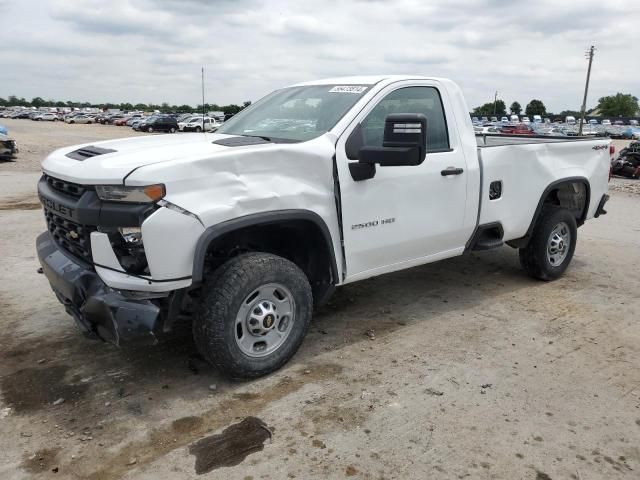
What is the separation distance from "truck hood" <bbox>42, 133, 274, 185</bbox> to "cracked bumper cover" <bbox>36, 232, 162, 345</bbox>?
572 mm

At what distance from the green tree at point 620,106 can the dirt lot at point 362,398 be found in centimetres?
12580

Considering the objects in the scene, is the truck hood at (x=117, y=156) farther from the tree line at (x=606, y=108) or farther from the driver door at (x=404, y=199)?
the tree line at (x=606, y=108)

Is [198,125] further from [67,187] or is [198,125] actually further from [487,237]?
[67,187]

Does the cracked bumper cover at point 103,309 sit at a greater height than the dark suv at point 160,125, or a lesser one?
greater

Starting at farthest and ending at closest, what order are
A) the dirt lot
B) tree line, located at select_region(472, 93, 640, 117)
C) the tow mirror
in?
tree line, located at select_region(472, 93, 640, 117), the tow mirror, the dirt lot

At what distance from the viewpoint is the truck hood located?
3156mm

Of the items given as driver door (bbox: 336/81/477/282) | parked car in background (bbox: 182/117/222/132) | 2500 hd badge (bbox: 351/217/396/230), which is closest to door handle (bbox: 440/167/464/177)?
driver door (bbox: 336/81/477/282)

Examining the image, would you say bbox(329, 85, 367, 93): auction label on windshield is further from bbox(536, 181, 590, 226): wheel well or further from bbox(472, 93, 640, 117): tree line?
bbox(472, 93, 640, 117): tree line

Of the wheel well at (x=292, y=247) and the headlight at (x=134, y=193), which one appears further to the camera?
the wheel well at (x=292, y=247)

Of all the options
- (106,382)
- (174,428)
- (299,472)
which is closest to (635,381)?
(299,472)

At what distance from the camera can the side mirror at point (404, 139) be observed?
3.50m

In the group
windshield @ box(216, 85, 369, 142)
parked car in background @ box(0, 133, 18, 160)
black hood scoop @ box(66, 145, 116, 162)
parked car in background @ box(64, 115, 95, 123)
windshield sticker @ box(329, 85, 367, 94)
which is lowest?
parked car in background @ box(64, 115, 95, 123)

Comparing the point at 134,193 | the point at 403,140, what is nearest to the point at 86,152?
the point at 134,193

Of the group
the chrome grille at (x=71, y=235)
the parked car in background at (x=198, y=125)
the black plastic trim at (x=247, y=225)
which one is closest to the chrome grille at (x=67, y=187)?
the chrome grille at (x=71, y=235)
